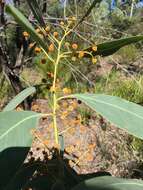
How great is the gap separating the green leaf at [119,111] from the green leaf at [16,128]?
5.7 inches

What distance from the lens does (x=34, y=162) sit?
4.30 ft

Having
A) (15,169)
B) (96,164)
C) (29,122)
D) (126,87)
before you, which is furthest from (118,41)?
(126,87)

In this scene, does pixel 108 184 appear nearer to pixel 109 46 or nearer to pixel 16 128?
pixel 16 128

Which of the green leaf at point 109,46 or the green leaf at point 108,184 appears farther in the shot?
the green leaf at point 109,46

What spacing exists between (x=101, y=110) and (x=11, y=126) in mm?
210

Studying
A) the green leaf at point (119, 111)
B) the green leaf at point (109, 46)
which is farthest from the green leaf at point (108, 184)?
the green leaf at point (109, 46)

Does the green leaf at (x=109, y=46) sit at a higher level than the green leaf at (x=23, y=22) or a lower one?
lower

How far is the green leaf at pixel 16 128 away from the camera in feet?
3.64

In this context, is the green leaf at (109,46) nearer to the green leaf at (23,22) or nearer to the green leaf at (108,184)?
the green leaf at (23,22)

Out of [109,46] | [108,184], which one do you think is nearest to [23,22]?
[109,46]

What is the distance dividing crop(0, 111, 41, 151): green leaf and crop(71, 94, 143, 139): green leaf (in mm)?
146

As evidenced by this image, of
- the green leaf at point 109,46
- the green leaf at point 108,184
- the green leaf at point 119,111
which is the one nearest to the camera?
the green leaf at point 108,184

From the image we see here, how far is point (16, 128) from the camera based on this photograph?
3.76 feet

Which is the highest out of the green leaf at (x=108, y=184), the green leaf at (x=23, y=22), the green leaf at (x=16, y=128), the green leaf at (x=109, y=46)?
the green leaf at (x=23, y=22)
